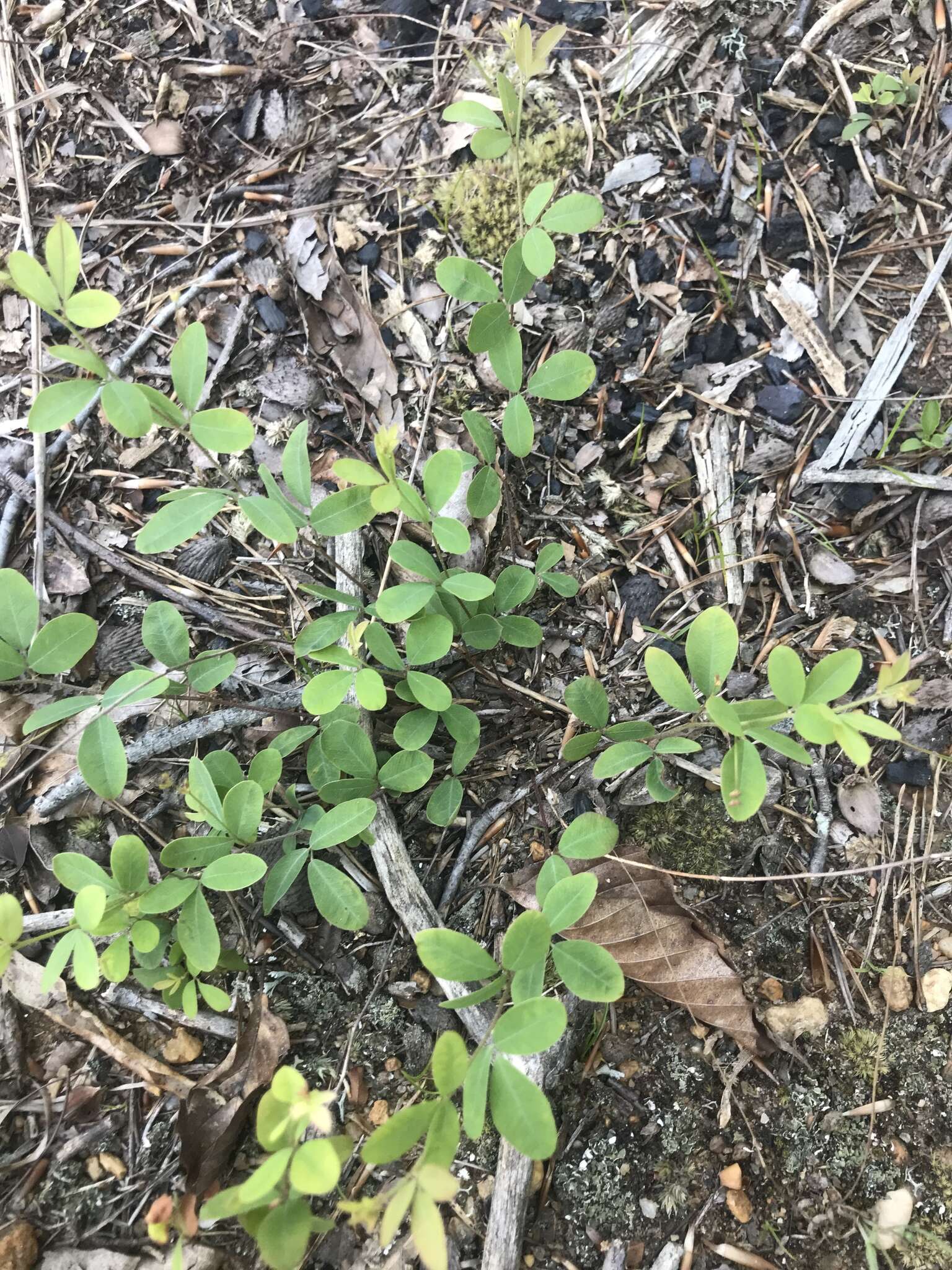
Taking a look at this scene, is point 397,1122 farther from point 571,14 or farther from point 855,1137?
point 571,14

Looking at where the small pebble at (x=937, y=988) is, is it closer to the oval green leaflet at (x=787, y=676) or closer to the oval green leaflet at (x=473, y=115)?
the oval green leaflet at (x=787, y=676)

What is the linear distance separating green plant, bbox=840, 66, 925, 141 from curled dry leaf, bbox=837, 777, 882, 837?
218 cm

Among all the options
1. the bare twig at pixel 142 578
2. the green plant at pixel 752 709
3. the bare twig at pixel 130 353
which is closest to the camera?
the green plant at pixel 752 709

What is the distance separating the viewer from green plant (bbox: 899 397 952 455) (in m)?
2.56

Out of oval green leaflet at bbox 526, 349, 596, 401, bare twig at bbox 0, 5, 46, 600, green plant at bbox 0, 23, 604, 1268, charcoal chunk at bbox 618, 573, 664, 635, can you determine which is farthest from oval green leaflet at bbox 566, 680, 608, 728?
bare twig at bbox 0, 5, 46, 600

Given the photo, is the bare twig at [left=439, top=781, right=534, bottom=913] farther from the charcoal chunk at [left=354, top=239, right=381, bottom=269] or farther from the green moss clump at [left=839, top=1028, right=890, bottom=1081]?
the charcoal chunk at [left=354, top=239, right=381, bottom=269]

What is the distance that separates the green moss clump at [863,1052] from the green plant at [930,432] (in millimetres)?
1791

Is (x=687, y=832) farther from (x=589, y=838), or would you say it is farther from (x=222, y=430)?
(x=222, y=430)

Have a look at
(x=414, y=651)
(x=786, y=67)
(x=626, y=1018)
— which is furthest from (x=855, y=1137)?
(x=786, y=67)

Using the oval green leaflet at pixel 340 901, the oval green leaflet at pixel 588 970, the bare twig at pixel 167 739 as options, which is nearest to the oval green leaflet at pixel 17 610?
the bare twig at pixel 167 739

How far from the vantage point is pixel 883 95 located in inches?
106

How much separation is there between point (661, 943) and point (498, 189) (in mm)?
2476

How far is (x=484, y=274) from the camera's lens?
2.19 m

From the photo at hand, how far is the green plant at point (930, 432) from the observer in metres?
2.56
